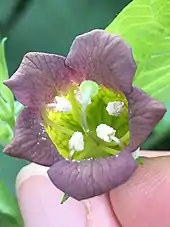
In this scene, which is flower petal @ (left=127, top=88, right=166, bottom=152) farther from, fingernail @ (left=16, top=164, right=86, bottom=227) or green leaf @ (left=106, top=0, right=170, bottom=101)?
fingernail @ (left=16, top=164, right=86, bottom=227)

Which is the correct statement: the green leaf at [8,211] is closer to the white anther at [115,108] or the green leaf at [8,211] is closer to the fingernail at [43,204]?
the fingernail at [43,204]

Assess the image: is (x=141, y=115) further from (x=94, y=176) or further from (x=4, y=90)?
(x=4, y=90)

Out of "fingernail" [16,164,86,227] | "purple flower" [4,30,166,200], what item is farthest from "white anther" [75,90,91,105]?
"fingernail" [16,164,86,227]

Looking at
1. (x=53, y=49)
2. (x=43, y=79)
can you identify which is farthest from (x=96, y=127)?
(x=53, y=49)

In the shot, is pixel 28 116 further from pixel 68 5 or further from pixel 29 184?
pixel 68 5

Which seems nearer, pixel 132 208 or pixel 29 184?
pixel 132 208

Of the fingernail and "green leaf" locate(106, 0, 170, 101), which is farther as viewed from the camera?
the fingernail

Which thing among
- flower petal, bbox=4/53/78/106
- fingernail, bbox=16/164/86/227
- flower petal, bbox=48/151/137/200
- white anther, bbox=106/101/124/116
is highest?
flower petal, bbox=4/53/78/106
